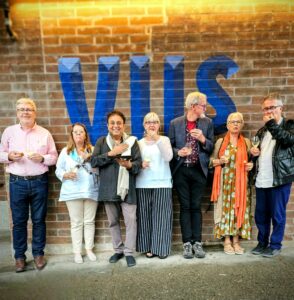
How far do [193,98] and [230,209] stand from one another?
1356 mm

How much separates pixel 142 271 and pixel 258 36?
117 inches

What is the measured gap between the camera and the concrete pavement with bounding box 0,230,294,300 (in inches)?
119

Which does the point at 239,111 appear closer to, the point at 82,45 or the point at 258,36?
the point at 258,36

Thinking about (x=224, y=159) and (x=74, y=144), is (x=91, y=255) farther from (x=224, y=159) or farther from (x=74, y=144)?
(x=224, y=159)

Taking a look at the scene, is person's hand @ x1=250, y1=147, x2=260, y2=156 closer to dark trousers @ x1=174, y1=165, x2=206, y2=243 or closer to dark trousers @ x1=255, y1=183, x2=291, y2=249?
dark trousers @ x1=255, y1=183, x2=291, y2=249

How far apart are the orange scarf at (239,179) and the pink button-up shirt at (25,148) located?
73.0 inches

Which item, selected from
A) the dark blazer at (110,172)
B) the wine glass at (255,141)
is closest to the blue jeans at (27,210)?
the dark blazer at (110,172)

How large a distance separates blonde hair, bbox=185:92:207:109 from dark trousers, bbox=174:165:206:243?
71cm

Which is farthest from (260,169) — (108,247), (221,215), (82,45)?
(82,45)

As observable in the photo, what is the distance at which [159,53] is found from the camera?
3.67 m

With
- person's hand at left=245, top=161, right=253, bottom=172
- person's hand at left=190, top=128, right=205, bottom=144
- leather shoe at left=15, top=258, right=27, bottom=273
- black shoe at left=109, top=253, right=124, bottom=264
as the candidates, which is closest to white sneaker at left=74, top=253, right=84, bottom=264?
black shoe at left=109, top=253, right=124, bottom=264

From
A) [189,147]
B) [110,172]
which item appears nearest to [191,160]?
[189,147]

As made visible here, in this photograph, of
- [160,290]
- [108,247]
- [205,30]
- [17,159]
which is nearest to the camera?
[160,290]

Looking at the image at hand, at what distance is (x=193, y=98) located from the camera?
3.47 meters
